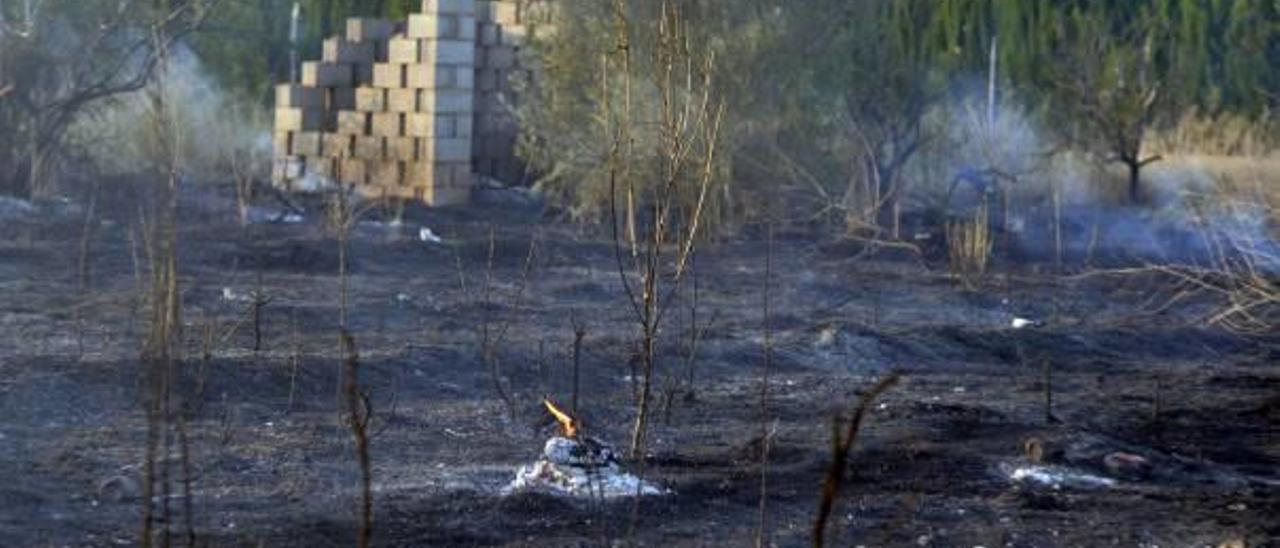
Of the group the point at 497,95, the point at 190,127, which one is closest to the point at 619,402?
the point at 497,95

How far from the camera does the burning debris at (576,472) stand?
26.7ft

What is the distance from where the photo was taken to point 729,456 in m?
9.14

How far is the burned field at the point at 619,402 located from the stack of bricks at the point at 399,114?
4.26 m

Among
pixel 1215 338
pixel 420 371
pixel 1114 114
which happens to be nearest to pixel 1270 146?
pixel 1114 114

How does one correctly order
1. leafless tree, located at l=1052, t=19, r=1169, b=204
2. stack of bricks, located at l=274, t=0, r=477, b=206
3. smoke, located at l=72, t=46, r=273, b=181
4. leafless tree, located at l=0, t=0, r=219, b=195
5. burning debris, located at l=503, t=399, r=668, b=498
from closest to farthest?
1. burning debris, located at l=503, t=399, r=668, b=498
2. leafless tree, located at l=0, t=0, r=219, b=195
3. smoke, located at l=72, t=46, r=273, b=181
4. stack of bricks, located at l=274, t=0, r=477, b=206
5. leafless tree, located at l=1052, t=19, r=1169, b=204

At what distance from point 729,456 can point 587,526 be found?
155 centimetres

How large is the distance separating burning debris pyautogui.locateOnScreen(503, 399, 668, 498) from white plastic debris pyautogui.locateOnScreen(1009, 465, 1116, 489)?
143 cm

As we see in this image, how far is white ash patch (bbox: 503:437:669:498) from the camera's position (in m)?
8.15

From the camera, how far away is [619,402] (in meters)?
10.7

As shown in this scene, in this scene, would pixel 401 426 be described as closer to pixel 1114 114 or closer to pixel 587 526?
pixel 587 526

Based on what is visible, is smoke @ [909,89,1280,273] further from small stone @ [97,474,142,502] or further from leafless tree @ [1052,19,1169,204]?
small stone @ [97,474,142,502]

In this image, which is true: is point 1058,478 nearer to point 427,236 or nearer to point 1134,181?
point 427,236

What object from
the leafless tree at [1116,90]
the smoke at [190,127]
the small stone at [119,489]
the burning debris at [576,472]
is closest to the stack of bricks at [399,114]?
the smoke at [190,127]

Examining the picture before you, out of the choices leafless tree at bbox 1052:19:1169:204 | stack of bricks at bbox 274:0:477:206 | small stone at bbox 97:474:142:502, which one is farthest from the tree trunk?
small stone at bbox 97:474:142:502
